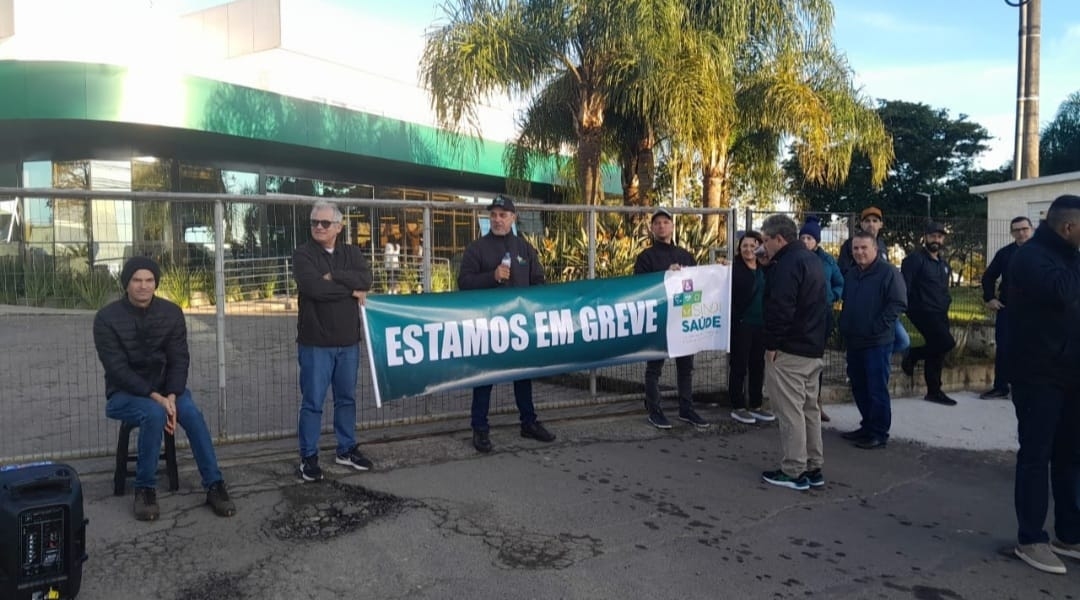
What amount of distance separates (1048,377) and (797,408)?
1.55 metres

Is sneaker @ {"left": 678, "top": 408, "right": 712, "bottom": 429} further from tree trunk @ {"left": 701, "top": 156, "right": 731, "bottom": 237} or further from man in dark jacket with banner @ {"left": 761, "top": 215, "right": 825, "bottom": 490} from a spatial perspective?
tree trunk @ {"left": 701, "top": 156, "right": 731, "bottom": 237}

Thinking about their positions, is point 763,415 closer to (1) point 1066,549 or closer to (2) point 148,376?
(1) point 1066,549

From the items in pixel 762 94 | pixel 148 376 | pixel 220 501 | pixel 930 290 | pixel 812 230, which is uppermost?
pixel 762 94

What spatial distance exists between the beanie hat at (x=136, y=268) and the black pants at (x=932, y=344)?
22.8 feet

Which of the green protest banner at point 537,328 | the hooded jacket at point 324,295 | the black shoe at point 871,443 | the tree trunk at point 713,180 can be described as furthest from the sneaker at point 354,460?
the tree trunk at point 713,180

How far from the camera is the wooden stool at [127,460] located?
4.67 m

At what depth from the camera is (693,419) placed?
6.77 metres

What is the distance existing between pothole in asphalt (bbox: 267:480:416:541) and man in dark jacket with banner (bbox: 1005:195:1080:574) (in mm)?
3507

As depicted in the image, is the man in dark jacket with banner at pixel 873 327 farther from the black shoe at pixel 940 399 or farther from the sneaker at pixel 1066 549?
the sneaker at pixel 1066 549

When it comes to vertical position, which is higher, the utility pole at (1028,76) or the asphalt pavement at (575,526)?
the utility pole at (1028,76)

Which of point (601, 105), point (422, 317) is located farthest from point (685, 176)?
point (422, 317)

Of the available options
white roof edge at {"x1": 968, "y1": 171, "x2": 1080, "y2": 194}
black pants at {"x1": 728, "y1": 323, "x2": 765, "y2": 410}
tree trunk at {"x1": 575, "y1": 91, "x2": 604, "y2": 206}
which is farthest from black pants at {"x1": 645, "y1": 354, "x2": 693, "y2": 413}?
white roof edge at {"x1": 968, "y1": 171, "x2": 1080, "y2": 194}

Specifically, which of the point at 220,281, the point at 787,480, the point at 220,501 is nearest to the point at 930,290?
the point at 787,480

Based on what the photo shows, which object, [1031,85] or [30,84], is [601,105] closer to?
[1031,85]
